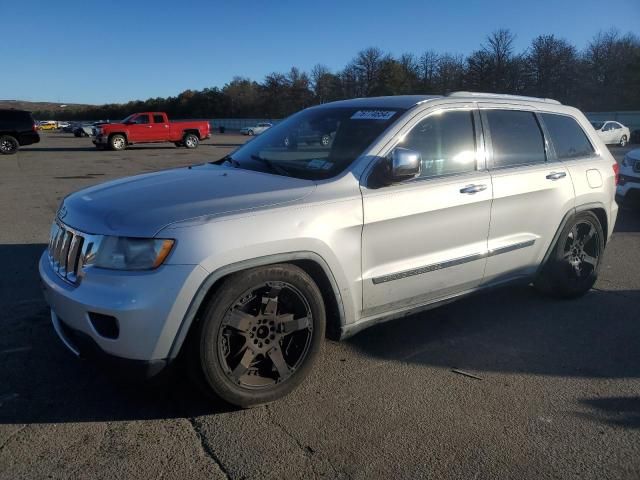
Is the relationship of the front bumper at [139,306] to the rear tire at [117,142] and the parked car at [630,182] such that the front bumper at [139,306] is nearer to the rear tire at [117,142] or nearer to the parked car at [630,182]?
the parked car at [630,182]

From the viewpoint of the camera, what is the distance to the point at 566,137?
4766mm

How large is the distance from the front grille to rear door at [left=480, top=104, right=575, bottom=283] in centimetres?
277

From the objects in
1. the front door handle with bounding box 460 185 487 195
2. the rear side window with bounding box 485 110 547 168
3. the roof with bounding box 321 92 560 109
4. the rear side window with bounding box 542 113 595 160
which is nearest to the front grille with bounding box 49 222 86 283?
the roof with bounding box 321 92 560 109

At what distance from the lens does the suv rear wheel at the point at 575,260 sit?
459cm

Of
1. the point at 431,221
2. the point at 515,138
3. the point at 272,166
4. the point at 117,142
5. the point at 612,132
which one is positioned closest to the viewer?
the point at 431,221

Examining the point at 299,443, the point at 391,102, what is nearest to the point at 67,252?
the point at 299,443

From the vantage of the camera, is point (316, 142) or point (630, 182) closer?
point (316, 142)

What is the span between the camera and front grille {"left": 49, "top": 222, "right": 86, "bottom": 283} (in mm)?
2867

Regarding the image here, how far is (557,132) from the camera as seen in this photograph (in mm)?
4680

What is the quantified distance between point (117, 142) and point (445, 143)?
26316 millimetres

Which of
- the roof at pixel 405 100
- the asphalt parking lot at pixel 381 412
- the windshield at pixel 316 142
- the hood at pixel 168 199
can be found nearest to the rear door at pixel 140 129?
the asphalt parking lot at pixel 381 412

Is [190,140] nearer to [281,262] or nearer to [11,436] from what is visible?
[281,262]

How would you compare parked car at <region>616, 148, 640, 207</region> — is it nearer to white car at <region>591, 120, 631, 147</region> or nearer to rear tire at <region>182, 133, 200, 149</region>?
rear tire at <region>182, 133, 200, 149</region>

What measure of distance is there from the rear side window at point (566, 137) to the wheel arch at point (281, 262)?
2647 millimetres
